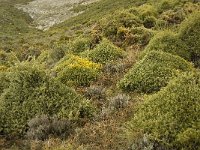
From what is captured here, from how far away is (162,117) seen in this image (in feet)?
28.4

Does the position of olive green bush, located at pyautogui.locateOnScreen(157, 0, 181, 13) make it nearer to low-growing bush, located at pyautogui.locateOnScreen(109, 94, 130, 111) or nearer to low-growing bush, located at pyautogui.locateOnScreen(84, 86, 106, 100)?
low-growing bush, located at pyautogui.locateOnScreen(84, 86, 106, 100)

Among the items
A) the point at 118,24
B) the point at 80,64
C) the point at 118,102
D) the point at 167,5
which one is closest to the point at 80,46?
the point at 118,24

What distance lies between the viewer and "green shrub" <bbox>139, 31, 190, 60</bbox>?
1413 centimetres

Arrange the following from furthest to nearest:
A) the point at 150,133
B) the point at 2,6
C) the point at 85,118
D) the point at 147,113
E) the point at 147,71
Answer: the point at 2,6
the point at 147,71
the point at 85,118
the point at 147,113
the point at 150,133

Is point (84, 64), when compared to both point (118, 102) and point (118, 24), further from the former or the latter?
point (118, 24)

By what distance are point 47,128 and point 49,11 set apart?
64859mm

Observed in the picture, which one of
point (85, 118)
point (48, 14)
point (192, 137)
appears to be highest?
point (192, 137)

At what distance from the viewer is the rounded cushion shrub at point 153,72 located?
38.5 ft

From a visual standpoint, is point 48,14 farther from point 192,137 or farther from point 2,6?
point 192,137

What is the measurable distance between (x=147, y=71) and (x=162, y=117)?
3619 millimetres

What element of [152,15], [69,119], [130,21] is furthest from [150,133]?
[152,15]

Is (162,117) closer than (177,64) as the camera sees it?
Yes

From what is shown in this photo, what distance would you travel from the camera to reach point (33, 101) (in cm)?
1091

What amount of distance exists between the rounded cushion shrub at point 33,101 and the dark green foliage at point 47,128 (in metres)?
0.26
